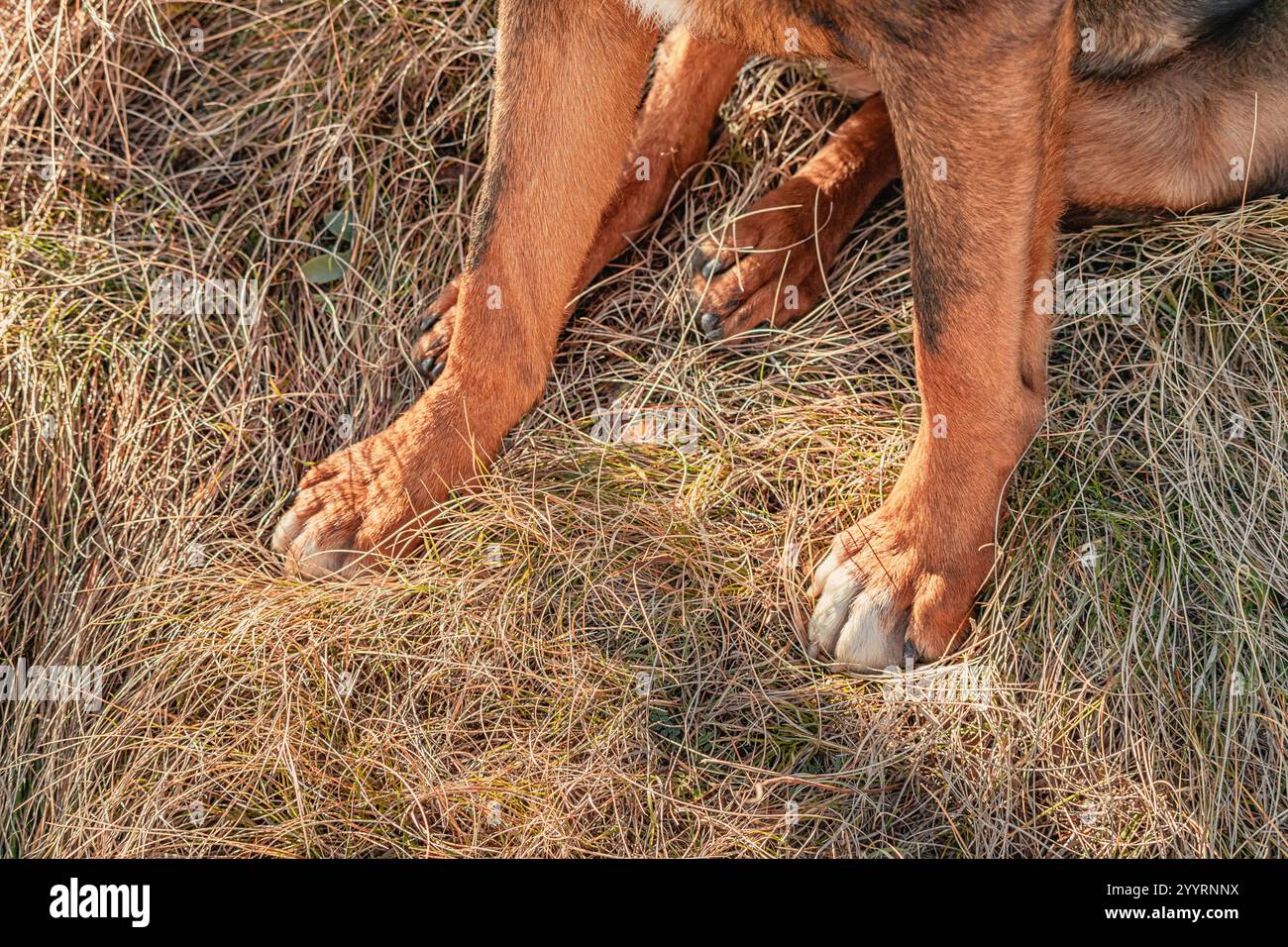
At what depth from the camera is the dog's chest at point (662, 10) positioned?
6.96ft

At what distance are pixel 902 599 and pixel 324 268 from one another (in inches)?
67.2

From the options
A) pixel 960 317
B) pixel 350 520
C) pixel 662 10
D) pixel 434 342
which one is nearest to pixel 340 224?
pixel 434 342

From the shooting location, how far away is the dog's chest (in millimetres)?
2121

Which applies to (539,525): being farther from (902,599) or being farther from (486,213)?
(902,599)

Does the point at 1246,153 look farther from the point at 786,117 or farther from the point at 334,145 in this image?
the point at 334,145

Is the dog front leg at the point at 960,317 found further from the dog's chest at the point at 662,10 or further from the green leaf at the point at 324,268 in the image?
the green leaf at the point at 324,268

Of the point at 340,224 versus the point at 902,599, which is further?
the point at 340,224

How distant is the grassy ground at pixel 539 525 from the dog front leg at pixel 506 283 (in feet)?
0.36

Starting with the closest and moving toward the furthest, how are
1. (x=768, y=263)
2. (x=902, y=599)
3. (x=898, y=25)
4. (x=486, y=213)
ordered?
(x=898, y=25) → (x=902, y=599) → (x=486, y=213) → (x=768, y=263)

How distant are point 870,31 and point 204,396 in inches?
71.6

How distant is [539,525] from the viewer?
99.3 inches

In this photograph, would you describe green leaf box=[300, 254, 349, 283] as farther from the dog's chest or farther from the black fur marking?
the dog's chest

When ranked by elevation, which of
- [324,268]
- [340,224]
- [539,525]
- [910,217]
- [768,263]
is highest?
[340,224]

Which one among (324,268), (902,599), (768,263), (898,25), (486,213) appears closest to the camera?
(898,25)
